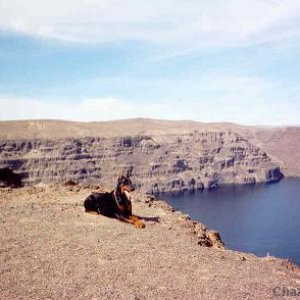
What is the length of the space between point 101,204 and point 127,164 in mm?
159887

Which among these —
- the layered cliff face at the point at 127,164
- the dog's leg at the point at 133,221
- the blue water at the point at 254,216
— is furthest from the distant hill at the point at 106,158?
the dog's leg at the point at 133,221

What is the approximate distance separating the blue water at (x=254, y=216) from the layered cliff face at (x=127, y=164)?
24.4 metres

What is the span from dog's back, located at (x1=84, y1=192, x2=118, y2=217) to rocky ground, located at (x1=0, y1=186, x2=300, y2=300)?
401 mm

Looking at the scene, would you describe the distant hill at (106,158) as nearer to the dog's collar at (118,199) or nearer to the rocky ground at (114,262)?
the dog's collar at (118,199)

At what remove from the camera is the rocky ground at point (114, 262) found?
1216cm

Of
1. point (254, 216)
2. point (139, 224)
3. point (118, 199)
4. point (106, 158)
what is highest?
point (118, 199)

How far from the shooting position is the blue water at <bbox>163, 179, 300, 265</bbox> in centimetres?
7288

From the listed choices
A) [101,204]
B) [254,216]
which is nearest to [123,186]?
[101,204]

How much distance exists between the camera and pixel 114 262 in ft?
46.0

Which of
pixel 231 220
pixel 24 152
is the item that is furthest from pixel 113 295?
pixel 24 152

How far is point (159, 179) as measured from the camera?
578 ft

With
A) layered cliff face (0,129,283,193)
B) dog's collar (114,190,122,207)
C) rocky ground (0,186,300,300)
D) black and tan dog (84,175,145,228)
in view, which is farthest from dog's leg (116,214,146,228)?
layered cliff face (0,129,283,193)

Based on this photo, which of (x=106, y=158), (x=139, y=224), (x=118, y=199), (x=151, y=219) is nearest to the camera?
(x=139, y=224)

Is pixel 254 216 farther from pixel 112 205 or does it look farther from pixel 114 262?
pixel 114 262
